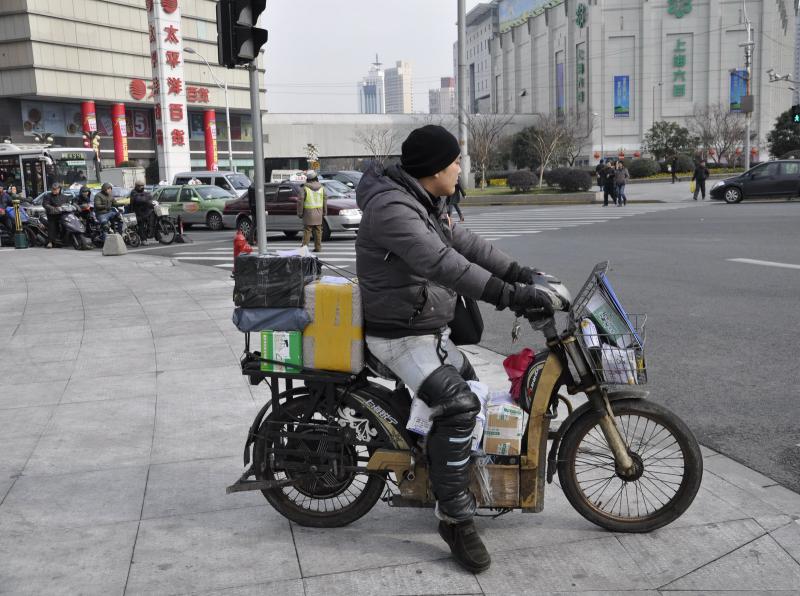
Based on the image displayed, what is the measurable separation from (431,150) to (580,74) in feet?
313

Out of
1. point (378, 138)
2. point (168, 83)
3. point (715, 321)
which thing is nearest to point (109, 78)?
point (168, 83)

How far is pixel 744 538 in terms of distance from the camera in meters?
3.62

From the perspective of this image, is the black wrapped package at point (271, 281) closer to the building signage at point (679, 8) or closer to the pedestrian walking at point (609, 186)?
the pedestrian walking at point (609, 186)

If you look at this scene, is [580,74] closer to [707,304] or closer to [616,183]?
[616,183]

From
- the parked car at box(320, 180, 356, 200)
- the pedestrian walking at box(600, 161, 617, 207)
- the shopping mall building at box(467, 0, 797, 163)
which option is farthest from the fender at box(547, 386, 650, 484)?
the shopping mall building at box(467, 0, 797, 163)

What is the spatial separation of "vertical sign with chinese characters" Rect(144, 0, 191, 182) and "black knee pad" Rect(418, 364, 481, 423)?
6264 cm

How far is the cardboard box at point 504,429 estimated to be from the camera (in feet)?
11.7

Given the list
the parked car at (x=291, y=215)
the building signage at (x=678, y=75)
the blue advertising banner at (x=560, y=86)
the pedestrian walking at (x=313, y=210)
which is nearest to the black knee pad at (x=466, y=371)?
the pedestrian walking at (x=313, y=210)

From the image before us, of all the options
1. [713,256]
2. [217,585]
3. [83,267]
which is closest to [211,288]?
[83,267]

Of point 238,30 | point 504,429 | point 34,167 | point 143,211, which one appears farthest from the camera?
point 34,167

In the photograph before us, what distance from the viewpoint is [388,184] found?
3363mm

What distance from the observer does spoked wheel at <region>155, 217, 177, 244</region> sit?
22.9 m

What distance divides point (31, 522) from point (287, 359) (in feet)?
5.30

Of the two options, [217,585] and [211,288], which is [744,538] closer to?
[217,585]
